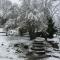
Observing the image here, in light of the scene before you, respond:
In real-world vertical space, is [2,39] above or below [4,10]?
below

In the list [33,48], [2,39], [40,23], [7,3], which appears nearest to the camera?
[33,48]

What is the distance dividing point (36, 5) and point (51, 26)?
149 centimetres

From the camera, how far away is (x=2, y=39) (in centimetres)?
721

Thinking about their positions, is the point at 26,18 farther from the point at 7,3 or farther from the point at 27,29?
the point at 7,3

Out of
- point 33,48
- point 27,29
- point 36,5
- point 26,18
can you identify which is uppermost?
point 36,5

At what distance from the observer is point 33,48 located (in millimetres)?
5789

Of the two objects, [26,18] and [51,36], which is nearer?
[26,18]

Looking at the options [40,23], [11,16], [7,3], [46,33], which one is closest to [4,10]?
[11,16]

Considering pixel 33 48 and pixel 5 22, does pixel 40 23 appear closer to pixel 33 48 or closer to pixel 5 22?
pixel 5 22

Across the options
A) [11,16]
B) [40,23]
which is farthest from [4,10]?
[40,23]

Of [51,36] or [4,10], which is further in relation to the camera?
[51,36]

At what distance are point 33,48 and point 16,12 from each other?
255cm

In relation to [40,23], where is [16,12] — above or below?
above

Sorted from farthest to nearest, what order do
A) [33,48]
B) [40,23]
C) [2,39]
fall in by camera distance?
[40,23] → [2,39] → [33,48]
